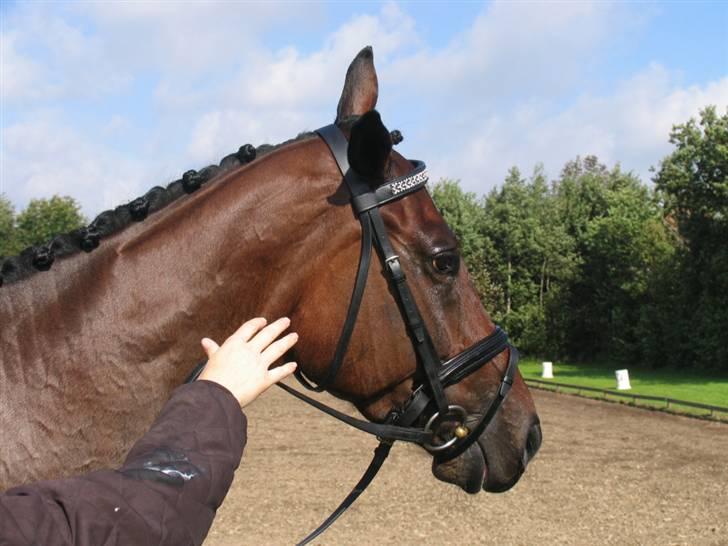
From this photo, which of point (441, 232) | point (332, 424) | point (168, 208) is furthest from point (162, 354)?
point (332, 424)

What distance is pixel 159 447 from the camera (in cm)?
163

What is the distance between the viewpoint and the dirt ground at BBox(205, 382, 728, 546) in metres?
9.76

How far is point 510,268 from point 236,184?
41.3 metres

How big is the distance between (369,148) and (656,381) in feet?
89.3

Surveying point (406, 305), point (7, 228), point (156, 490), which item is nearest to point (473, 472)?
point (406, 305)

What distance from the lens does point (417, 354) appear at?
3.00 m

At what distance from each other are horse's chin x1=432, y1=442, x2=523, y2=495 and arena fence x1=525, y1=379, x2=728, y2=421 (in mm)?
15869

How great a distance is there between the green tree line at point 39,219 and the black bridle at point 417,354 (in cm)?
4444

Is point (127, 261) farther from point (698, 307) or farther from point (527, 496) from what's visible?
point (698, 307)

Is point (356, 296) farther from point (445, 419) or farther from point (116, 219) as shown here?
point (116, 219)

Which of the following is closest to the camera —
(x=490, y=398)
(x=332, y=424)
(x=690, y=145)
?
(x=490, y=398)

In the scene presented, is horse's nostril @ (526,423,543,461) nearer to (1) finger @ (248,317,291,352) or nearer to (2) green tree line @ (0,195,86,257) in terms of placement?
(1) finger @ (248,317,291,352)

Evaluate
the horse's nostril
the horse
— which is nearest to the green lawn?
the horse's nostril

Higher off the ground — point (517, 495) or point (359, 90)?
point (359, 90)
